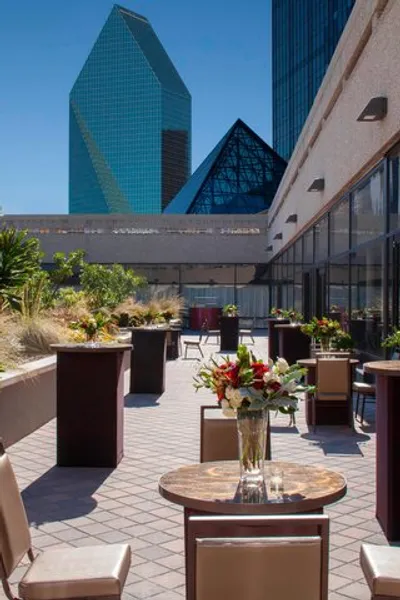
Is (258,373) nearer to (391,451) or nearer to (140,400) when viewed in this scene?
(391,451)

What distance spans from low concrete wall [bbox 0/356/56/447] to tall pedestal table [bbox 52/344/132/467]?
2.69 ft

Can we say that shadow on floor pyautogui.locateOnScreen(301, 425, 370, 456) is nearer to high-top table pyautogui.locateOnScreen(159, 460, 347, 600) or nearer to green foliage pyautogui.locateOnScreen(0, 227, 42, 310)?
high-top table pyautogui.locateOnScreen(159, 460, 347, 600)

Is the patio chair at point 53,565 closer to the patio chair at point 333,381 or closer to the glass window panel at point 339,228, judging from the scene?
the patio chair at point 333,381

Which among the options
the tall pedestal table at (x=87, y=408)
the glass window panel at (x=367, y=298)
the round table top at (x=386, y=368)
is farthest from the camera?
the glass window panel at (x=367, y=298)

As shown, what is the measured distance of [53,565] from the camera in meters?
3.04

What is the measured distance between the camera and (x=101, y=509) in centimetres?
552

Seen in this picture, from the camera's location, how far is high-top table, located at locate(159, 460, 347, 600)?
9.75ft

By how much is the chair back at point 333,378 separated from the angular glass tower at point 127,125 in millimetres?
118699

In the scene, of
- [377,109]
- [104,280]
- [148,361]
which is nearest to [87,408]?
[377,109]

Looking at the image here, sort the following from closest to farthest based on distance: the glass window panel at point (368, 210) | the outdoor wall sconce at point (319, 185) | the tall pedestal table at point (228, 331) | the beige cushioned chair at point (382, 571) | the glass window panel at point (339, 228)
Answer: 1. the beige cushioned chair at point (382, 571)
2. the glass window panel at point (368, 210)
3. the glass window panel at point (339, 228)
4. the outdoor wall sconce at point (319, 185)
5. the tall pedestal table at point (228, 331)

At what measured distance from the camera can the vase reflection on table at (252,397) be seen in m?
3.13

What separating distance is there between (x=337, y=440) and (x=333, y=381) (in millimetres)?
805

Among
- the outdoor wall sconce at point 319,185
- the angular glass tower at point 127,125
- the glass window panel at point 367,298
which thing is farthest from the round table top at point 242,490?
the angular glass tower at point 127,125

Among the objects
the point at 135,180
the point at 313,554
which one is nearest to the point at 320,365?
the point at 313,554
